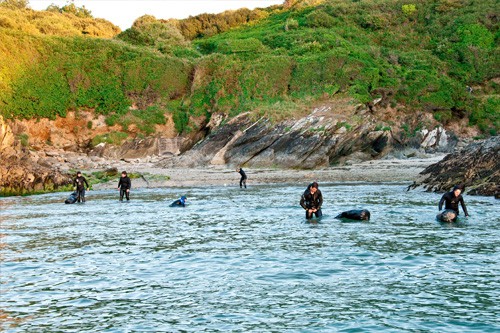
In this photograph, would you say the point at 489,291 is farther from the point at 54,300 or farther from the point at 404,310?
the point at 54,300

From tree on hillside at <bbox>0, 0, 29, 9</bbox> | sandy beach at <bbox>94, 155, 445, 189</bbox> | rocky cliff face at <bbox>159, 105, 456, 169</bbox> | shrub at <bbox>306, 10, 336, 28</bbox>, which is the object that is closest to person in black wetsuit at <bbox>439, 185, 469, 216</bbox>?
sandy beach at <bbox>94, 155, 445, 189</bbox>

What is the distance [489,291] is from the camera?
11.9 metres

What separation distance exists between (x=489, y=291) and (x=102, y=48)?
56.6 m

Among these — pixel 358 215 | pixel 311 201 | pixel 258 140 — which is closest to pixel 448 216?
pixel 358 215

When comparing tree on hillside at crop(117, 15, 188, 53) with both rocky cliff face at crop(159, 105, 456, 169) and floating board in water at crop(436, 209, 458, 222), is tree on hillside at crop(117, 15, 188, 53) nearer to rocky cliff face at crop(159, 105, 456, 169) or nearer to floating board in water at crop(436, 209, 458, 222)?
rocky cliff face at crop(159, 105, 456, 169)

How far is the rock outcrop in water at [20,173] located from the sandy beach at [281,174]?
119 inches

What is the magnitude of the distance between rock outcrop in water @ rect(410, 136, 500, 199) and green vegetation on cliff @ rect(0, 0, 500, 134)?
21.6m

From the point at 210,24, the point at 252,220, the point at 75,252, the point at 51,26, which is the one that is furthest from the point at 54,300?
the point at 210,24

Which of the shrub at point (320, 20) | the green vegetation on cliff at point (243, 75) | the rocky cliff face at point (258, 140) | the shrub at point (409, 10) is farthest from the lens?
the shrub at point (409, 10)

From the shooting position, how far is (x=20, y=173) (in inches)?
1512

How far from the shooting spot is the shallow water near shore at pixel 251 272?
34.4 ft

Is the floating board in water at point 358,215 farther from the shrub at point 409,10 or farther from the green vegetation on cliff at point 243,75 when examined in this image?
the shrub at point 409,10

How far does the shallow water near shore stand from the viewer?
1048cm

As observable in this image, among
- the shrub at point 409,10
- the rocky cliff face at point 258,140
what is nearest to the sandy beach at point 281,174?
the rocky cliff face at point 258,140
